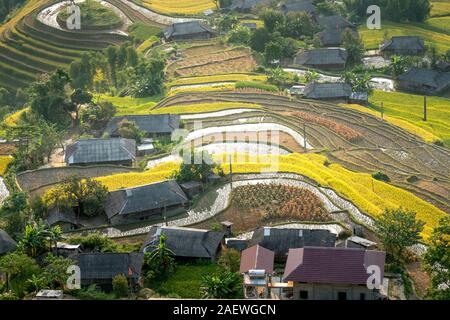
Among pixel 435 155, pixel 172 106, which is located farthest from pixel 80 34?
pixel 435 155

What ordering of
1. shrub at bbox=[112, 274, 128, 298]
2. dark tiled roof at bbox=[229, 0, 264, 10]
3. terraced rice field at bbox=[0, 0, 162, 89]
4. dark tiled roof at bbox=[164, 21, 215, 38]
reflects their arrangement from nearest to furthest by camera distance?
shrub at bbox=[112, 274, 128, 298]
terraced rice field at bbox=[0, 0, 162, 89]
dark tiled roof at bbox=[164, 21, 215, 38]
dark tiled roof at bbox=[229, 0, 264, 10]

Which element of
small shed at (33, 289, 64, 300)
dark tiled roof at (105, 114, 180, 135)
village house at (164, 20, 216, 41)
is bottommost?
small shed at (33, 289, 64, 300)

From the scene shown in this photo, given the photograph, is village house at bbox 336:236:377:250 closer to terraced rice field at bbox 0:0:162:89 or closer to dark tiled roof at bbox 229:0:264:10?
terraced rice field at bbox 0:0:162:89

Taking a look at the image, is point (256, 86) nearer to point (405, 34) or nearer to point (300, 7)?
point (405, 34)

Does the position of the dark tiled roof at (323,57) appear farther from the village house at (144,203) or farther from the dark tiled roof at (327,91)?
the village house at (144,203)

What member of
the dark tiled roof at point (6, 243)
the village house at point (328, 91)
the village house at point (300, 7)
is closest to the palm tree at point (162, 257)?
the dark tiled roof at point (6, 243)

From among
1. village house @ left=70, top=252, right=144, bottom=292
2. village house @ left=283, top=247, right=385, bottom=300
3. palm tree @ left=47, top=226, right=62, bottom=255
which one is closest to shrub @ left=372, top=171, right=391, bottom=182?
village house @ left=283, top=247, right=385, bottom=300

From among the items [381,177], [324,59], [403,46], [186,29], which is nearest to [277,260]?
[381,177]

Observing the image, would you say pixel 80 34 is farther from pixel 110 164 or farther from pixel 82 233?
pixel 82 233
